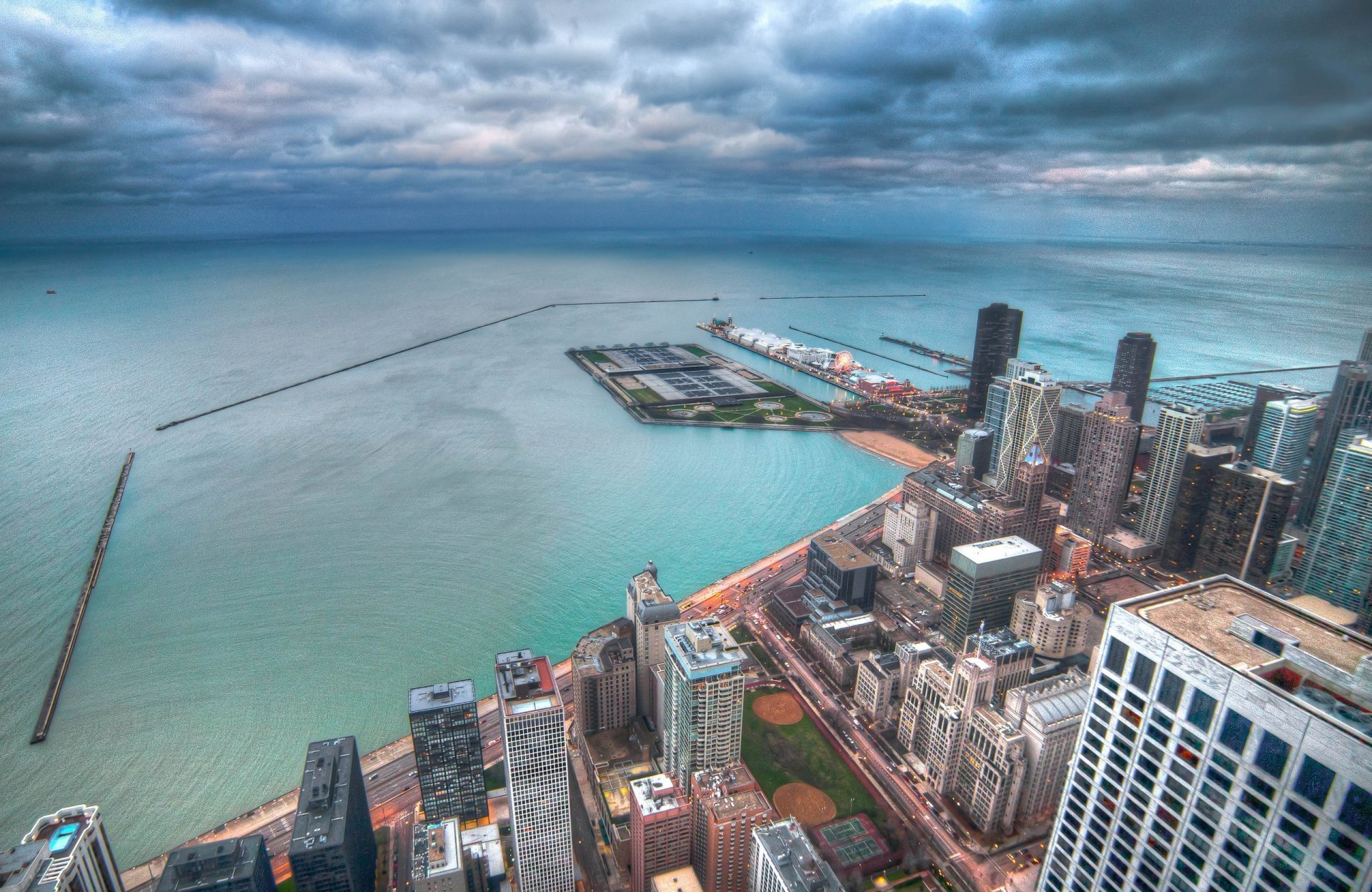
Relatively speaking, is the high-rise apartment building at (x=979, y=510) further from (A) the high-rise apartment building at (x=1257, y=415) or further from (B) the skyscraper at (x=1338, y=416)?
(A) the high-rise apartment building at (x=1257, y=415)

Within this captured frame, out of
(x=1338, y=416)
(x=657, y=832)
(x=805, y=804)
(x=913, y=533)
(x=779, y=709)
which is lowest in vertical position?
(x=805, y=804)

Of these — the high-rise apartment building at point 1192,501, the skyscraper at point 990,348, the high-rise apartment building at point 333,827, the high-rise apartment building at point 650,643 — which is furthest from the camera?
the skyscraper at point 990,348

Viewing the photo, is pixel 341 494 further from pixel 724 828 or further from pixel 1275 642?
pixel 1275 642

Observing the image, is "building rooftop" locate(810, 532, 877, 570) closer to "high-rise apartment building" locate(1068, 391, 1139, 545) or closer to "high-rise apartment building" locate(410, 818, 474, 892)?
"high-rise apartment building" locate(1068, 391, 1139, 545)

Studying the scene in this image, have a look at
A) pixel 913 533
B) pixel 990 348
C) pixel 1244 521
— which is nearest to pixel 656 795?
pixel 913 533

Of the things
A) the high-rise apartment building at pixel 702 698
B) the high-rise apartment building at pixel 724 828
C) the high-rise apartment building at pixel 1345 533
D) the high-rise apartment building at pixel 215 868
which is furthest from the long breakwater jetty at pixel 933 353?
the high-rise apartment building at pixel 215 868

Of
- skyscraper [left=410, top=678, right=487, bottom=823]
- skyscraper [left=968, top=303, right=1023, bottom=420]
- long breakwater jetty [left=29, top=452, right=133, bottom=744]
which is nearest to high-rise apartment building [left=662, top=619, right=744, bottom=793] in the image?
skyscraper [left=410, top=678, right=487, bottom=823]

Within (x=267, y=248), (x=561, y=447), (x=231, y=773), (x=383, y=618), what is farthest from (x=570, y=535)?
(x=267, y=248)
